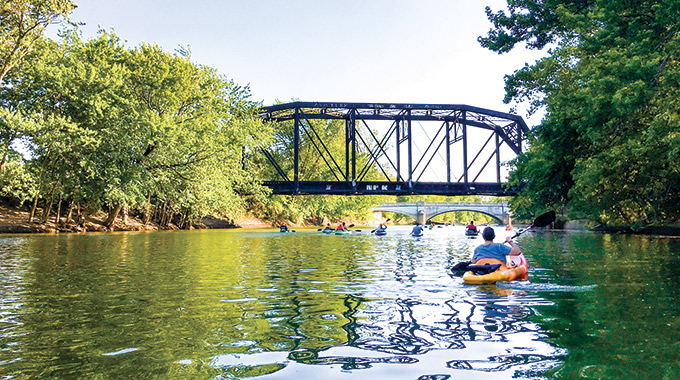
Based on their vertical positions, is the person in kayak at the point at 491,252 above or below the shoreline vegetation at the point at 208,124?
below

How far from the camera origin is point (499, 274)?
34.0ft

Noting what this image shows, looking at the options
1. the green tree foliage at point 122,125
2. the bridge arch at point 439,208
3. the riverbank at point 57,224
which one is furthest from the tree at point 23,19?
the bridge arch at point 439,208

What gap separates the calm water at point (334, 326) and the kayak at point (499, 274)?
0.70 feet

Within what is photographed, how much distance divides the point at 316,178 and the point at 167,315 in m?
71.0

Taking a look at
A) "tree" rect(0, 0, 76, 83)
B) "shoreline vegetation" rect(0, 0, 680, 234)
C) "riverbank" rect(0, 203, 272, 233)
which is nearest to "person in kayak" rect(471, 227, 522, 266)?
"shoreline vegetation" rect(0, 0, 680, 234)

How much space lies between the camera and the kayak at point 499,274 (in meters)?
10.3

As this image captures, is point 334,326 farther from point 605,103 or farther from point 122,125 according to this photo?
point 122,125

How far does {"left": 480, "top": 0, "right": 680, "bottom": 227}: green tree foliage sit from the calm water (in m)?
5.32

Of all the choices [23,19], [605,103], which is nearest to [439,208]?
[23,19]

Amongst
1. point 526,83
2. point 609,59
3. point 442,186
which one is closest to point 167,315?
point 609,59

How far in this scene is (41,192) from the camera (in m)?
33.9

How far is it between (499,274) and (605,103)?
799 cm

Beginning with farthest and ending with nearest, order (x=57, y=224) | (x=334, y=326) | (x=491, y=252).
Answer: (x=57, y=224) < (x=491, y=252) < (x=334, y=326)

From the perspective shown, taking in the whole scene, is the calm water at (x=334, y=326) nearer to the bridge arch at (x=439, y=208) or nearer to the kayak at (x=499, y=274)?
the kayak at (x=499, y=274)
